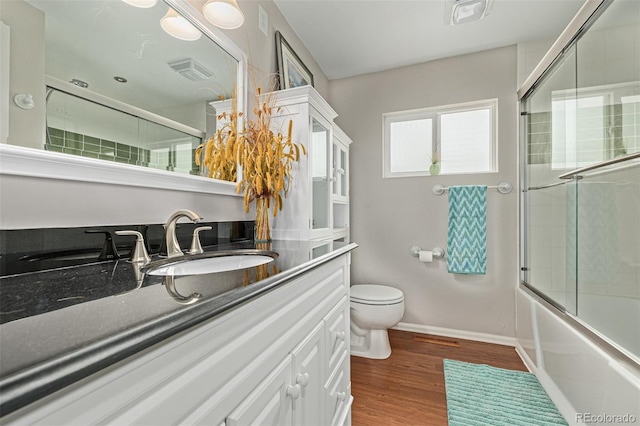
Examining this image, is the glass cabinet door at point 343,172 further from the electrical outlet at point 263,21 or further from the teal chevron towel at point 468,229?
the electrical outlet at point 263,21

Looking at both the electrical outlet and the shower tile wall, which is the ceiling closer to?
the electrical outlet

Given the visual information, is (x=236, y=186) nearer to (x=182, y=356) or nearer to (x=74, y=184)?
(x=74, y=184)

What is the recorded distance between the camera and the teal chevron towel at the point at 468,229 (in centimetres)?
229

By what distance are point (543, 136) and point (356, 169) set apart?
55.9 inches

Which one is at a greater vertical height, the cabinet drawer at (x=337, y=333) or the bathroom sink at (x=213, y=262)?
the bathroom sink at (x=213, y=262)

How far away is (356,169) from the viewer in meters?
2.77

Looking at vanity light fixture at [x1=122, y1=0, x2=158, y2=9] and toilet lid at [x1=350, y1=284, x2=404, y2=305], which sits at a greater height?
vanity light fixture at [x1=122, y1=0, x2=158, y2=9]

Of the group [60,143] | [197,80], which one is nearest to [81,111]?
[60,143]

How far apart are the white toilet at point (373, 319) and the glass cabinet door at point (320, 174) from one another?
60 centimetres

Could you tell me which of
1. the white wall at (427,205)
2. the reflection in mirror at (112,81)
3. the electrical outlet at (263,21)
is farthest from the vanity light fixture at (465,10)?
the reflection in mirror at (112,81)

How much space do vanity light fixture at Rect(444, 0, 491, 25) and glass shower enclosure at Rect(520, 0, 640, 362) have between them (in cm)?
55

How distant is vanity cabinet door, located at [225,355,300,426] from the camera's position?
0.59m

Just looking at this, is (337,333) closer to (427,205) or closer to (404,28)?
(427,205)

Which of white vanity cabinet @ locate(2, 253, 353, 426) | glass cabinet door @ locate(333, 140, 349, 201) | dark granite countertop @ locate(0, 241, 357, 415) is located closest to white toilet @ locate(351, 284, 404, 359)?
glass cabinet door @ locate(333, 140, 349, 201)
